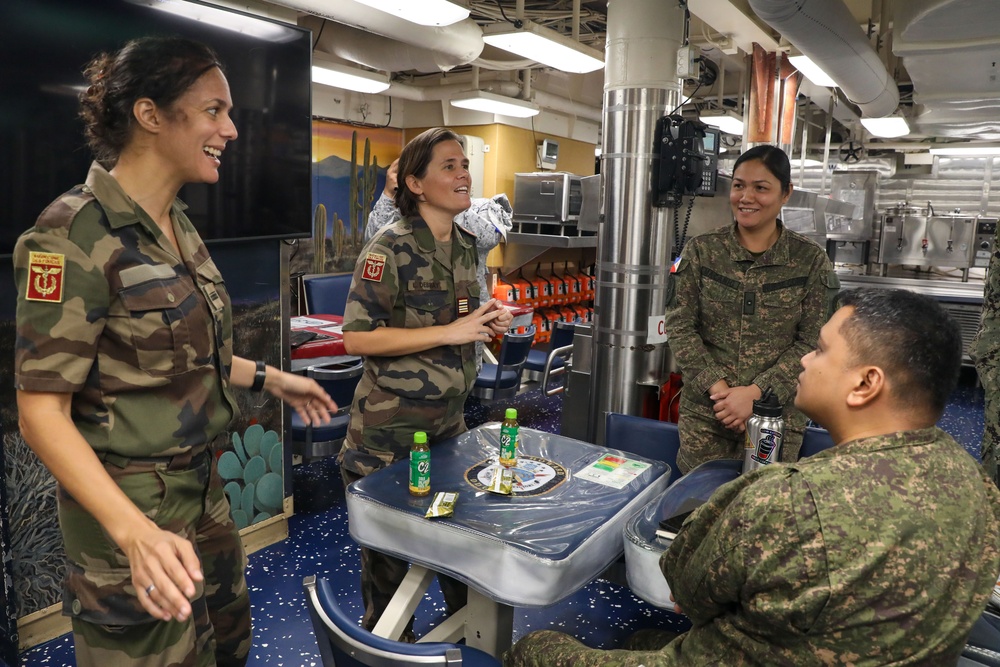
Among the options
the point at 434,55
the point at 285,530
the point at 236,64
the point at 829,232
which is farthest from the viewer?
the point at 829,232

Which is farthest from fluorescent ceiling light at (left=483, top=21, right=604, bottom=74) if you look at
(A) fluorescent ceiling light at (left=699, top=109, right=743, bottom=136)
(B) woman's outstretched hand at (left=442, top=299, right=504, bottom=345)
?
(B) woman's outstretched hand at (left=442, top=299, right=504, bottom=345)

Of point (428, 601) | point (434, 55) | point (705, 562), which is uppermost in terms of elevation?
point (434, 55)

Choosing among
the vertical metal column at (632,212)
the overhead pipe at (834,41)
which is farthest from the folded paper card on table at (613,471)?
the overhead pipe at (834,41)

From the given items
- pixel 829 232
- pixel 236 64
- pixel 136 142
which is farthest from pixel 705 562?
pixel 829 232

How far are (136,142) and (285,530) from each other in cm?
259

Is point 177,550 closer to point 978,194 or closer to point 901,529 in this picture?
point 901,529

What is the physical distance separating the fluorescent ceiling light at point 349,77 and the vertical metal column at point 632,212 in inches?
94.8

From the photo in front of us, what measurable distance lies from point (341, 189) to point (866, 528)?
6.49 meters

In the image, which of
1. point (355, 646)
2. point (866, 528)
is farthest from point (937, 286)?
point (355, 646)

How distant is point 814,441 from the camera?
102 inches

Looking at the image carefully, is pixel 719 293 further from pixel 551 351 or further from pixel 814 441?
pixel 551 351

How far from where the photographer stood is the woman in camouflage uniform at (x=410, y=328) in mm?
2215

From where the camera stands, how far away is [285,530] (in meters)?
3.59

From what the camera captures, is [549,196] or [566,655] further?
[549,196]
